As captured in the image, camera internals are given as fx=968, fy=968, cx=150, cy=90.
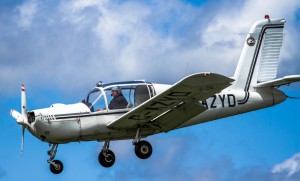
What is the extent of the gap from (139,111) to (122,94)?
104 cm

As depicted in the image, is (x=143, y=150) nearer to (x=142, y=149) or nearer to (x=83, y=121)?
(x=142, y=149)

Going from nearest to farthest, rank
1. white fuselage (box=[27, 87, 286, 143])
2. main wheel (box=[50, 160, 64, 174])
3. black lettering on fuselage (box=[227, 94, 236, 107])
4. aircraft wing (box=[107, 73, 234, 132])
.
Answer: aircraft wing (box=[107, 73, 234, 132]) → white fuselage (box=[27, 87, 286, 143]) → main wheel (box=[50, 160, 64, 174]) → black lettering on fuselage (box=[227, 94, 236, 107])

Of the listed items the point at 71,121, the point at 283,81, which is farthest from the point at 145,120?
the point at 283,81

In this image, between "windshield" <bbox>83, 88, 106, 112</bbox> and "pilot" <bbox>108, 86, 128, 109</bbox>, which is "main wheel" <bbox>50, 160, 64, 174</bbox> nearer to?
"windshield" <bbox>83, 88, 106, 112</bbox>

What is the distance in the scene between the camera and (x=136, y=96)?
28469 mm

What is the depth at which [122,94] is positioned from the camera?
2845 centimetres

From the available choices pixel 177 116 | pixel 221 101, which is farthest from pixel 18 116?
pixel 221 101

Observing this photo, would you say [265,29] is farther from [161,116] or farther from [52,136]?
[52,136]

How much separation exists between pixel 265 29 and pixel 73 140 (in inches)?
317

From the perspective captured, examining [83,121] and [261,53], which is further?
[261,53]

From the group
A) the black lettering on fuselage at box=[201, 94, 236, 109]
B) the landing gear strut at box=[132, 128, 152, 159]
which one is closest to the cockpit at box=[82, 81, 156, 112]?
the landing gear strut at box=[132, 128, 152, 159]

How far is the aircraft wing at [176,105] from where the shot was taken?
25812 mm

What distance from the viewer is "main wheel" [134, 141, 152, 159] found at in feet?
93.6

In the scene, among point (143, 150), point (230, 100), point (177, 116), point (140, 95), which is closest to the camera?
point (140, 95)
